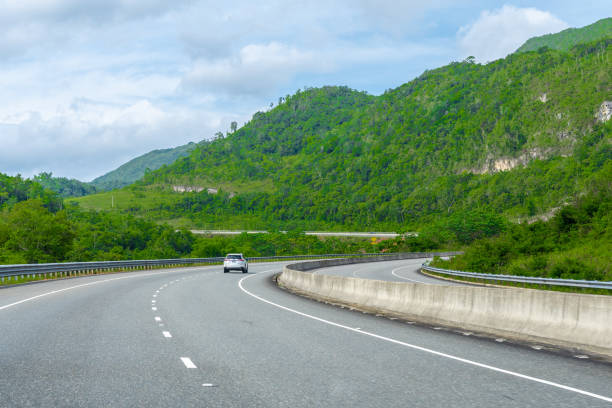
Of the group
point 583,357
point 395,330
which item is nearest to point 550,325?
point 583,357

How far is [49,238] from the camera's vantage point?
9862 cm

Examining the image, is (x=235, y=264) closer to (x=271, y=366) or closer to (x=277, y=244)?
(x=271, y=366)

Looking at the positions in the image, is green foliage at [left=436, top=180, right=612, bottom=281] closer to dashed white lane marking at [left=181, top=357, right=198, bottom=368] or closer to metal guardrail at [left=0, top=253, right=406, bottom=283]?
metal guardrail at [left=0, top=253, right=406, bottom=283]

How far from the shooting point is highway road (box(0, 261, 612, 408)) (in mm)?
7137

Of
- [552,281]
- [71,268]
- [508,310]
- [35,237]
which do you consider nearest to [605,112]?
[35,237]

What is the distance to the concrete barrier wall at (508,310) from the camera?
10.7m

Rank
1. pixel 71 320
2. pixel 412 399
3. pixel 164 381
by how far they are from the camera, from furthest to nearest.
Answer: pixel 71 320
pixel 164 381
pixel 412 399

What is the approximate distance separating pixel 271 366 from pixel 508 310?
19.4 ft

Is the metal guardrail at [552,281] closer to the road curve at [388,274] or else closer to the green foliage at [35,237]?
the road curve at [388,274]

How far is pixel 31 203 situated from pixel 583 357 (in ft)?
374

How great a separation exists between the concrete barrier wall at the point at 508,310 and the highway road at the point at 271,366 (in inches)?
31.3

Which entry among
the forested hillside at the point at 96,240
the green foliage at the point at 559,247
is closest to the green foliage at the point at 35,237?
the forested hillside at the point at 96,240

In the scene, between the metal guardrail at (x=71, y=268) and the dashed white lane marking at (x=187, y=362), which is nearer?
the dashed white lane marking at (x=187, y=362)

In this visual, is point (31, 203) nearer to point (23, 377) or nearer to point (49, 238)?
point (49, 238)
